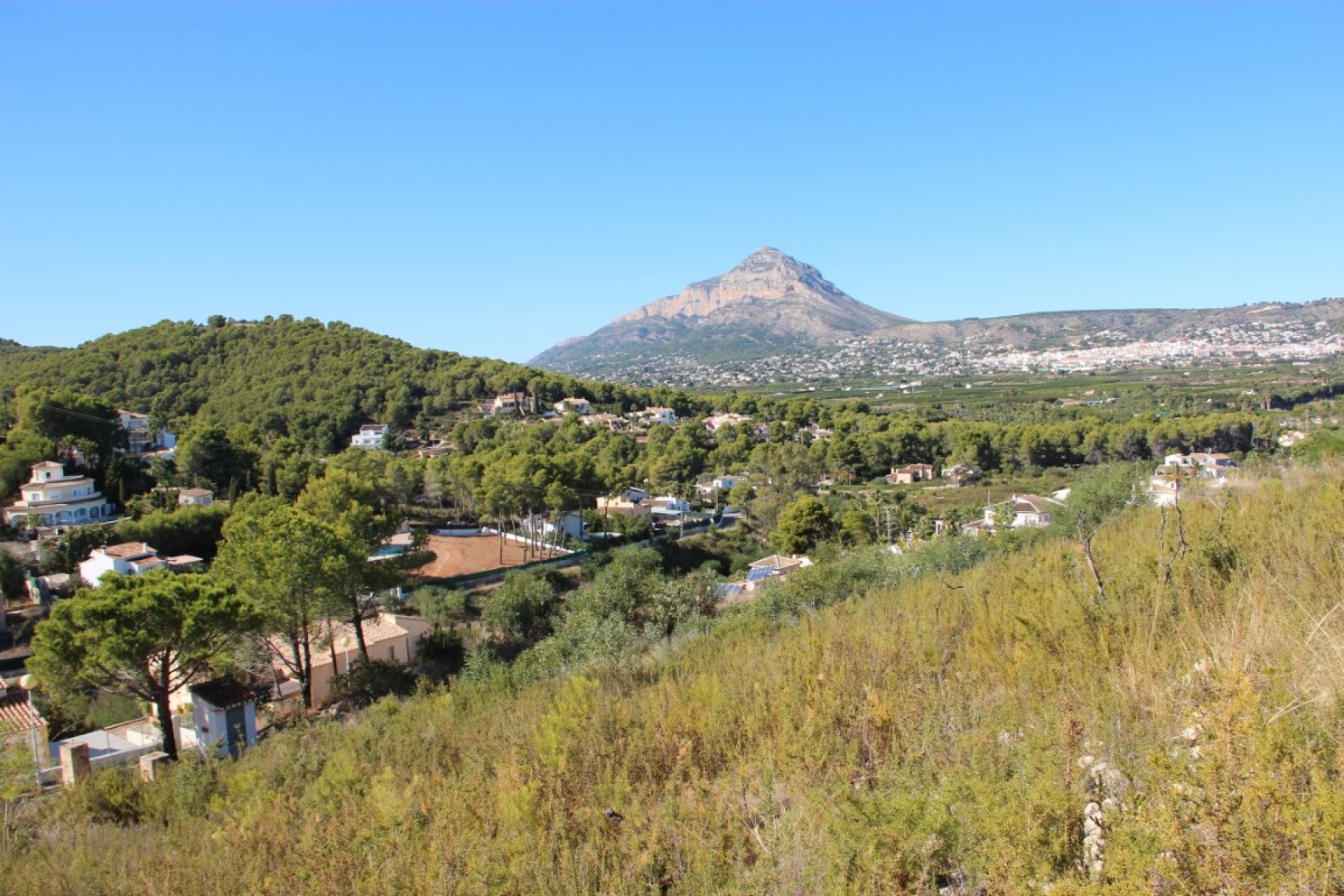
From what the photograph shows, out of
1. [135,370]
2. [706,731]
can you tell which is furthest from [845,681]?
[135,370]

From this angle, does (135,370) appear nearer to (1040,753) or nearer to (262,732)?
(262,732)

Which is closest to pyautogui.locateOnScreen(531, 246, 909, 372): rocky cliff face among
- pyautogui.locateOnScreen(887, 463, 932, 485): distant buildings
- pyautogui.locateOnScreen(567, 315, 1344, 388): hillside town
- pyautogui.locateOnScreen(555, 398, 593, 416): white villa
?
pyautogui.locateOnScreen(567, 315, 1344, 388): hillside town

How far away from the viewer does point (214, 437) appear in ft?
87.0

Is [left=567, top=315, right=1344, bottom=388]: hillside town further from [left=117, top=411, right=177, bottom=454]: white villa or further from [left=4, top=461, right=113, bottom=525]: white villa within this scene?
[left=4, top=461, right=113, bottom=525]: white villa

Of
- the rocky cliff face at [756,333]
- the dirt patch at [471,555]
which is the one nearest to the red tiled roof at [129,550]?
the dirt patch at [471,555]

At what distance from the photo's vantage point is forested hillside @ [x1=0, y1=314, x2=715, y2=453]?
3838cm

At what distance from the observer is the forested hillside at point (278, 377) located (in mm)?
38375

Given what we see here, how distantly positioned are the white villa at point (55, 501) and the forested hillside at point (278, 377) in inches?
436

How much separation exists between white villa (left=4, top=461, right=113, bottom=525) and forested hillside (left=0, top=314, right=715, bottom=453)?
1107 cm

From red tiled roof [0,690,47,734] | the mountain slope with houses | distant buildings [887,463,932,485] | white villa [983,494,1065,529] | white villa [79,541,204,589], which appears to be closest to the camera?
red tiled roof [0,690,47,734]

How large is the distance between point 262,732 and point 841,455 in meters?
33.1

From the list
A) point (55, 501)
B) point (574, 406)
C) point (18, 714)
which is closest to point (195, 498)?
point (55, 501)

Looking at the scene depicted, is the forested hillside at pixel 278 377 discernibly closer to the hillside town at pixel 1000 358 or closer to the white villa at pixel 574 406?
the white villa at pixel 574 406

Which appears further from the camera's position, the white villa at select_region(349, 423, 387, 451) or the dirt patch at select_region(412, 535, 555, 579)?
the white villa at select_region(349, 423, 387, 451)
